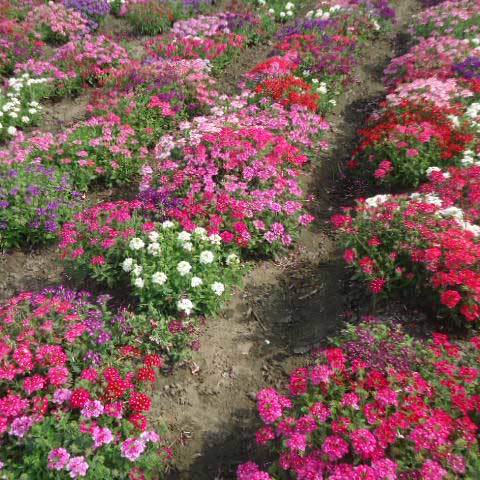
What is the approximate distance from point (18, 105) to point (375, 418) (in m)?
9.42

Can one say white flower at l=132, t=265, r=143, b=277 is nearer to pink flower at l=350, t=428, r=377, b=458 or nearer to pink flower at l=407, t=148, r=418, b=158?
pink flower at l=350, t=428, r=377, b=458

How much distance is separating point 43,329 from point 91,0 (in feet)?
40.3

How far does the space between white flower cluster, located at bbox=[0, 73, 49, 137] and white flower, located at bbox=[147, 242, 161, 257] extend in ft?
17.5

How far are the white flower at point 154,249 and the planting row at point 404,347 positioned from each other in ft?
7.19

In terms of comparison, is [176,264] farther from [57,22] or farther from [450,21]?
[450,21]

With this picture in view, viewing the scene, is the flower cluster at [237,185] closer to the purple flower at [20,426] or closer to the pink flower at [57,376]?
the pink flower at [57,376]

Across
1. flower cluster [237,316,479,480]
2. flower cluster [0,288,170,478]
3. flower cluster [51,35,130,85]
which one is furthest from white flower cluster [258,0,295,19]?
flower cluster [237,316,479,480]

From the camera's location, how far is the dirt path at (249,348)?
4777 mm

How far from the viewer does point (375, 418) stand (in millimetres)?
3832

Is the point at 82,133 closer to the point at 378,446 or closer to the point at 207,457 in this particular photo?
the point at 207,457

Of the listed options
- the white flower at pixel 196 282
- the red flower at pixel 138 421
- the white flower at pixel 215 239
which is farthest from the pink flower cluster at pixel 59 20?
the red flower at pixel 138 421

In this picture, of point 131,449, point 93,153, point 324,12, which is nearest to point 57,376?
point 131,449

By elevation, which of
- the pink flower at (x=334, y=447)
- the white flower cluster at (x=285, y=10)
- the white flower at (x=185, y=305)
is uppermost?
the white flower cluster at (x=285, y=10)

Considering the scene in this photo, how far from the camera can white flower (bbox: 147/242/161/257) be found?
17.8ft
